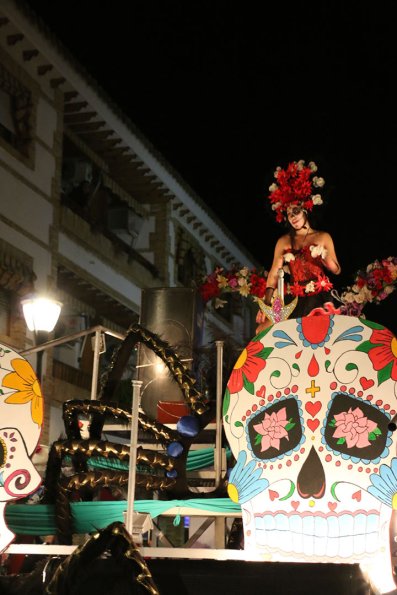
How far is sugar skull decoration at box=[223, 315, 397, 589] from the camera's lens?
4.80m

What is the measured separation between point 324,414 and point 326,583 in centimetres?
115

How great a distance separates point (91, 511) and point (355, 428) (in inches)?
81.5

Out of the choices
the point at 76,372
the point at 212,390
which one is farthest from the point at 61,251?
the point at 212,390

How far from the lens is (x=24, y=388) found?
586 cm

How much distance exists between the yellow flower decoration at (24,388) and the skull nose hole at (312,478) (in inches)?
70.4

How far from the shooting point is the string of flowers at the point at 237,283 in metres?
7.47

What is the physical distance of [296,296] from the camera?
6.96 metres

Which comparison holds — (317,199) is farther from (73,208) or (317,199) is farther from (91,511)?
(73,208)

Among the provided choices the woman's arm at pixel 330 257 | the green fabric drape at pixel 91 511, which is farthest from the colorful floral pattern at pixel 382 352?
the woman's arm at pixel 330 257

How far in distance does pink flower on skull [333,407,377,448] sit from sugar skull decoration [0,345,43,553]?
6.35 feet

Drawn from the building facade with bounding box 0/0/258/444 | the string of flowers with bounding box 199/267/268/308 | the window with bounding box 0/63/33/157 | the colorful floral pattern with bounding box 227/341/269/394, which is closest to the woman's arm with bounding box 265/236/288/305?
the string of flowers with bounding box 199/267/268/308

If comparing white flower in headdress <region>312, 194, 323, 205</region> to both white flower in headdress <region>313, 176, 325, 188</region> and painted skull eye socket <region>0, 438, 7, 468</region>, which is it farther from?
painted skull eye socket <region>0, 438, 7, 468</region>

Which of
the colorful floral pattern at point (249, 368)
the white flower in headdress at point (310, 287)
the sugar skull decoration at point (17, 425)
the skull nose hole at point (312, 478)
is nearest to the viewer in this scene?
the skull nose hole at point (312, 478)

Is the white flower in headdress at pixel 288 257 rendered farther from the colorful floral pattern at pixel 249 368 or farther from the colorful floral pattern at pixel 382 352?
the colorful floral pattern at pixel 382 352
